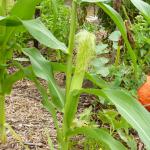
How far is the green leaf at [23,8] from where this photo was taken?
144 centimetres

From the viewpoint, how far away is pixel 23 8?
1459 millimetres

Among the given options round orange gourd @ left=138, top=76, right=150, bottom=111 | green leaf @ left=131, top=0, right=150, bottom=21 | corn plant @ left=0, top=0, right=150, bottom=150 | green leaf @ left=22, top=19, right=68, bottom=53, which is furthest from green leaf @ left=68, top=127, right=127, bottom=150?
round orange gourd @ left=138, top=76, right=150, bottom=111

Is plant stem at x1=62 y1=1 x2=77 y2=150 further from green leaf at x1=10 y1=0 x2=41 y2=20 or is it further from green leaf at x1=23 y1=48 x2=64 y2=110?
green leaf at x1=10 y1=0 x2=41 y2=20

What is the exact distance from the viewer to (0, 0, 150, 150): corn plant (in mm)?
1153

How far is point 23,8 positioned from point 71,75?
0.28 meters

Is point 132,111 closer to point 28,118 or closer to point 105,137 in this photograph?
point 105,137

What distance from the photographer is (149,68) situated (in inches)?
89.9

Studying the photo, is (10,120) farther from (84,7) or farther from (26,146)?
(84,7)

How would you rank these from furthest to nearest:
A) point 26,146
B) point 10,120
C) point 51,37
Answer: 1. point 10,120
2. point 26,146
3. point 51,37

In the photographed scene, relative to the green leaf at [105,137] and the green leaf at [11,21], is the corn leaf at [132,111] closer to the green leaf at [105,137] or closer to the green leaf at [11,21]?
the green leaf at [105,137]

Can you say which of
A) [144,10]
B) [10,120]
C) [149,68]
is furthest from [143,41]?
[144,10]

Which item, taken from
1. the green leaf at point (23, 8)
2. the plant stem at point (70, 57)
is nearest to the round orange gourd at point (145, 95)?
the plant stem at point (70, 57)

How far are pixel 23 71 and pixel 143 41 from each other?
0.81 metres

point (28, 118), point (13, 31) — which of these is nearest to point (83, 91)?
point (13, 31)
